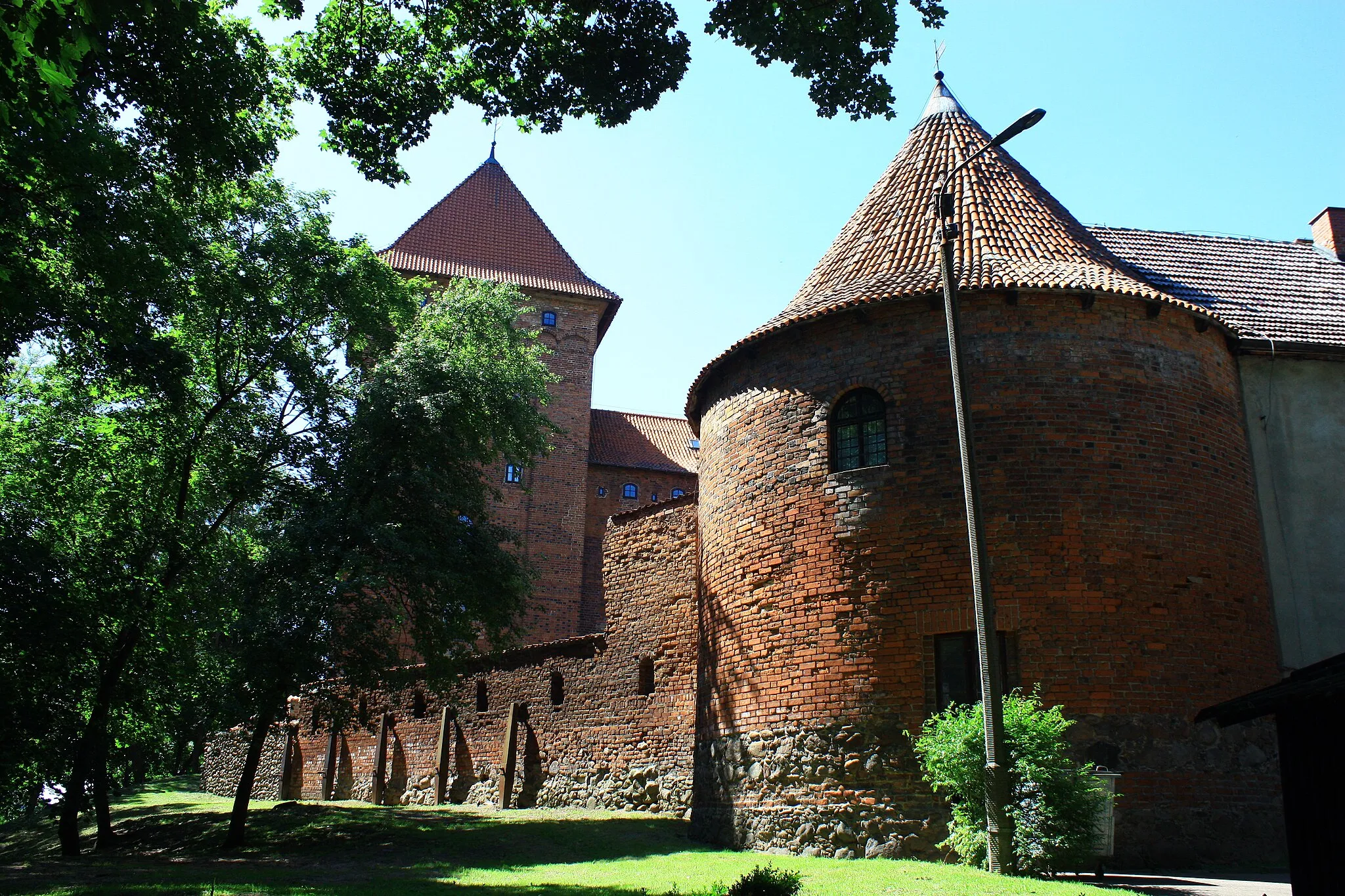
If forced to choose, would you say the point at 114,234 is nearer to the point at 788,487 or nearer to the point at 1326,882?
the point at 788,487

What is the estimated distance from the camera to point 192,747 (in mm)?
47062

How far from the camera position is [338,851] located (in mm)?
14945

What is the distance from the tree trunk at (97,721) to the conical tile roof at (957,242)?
9567 millimetres

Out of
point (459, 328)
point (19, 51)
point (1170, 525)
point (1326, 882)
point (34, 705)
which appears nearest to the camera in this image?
point (19, 51)

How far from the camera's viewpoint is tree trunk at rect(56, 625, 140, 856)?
14500 mm

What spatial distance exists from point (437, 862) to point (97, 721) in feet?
18.7

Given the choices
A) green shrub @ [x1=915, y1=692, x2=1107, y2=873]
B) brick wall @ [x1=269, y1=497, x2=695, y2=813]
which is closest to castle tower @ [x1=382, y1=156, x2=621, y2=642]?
brick wall @ [x1=269, y1=497, x2=695, y2=813]

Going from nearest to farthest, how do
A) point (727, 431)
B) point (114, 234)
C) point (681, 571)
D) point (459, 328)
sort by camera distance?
point (114, 234) < point (727, 431) < point (681, 571) < point (459, 328)

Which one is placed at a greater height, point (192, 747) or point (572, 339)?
point (572, 339)

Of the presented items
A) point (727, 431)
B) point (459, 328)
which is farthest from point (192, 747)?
point (727, 431)

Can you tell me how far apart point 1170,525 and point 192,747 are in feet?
155

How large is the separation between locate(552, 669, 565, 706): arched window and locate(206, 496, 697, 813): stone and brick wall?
5cm

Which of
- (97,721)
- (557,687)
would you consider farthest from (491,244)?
(97,721)

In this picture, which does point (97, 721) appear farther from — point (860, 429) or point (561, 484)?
point (561, 484)
